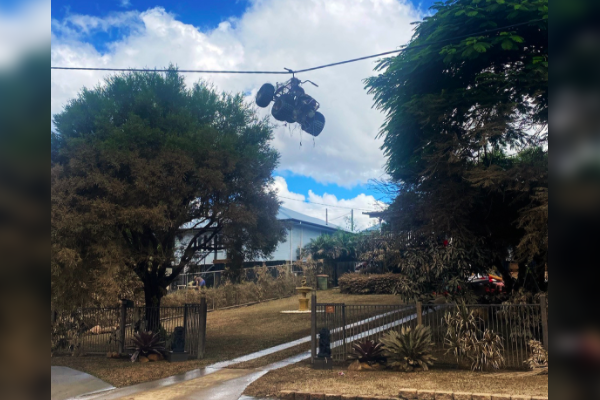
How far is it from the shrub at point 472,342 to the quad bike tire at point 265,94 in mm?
6534

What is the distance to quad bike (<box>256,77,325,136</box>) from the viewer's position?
36.2 ft

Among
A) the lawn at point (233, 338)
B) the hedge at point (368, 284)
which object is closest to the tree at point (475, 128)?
the lawn at point (233, 338)

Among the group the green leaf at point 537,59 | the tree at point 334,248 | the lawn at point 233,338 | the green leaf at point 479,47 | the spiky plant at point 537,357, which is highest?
the green leaf at point 479,47

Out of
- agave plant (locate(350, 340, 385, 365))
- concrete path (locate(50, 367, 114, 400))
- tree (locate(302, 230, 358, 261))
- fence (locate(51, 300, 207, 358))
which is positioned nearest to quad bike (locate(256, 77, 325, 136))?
agave plant (locate(350, 340, 385, 365))

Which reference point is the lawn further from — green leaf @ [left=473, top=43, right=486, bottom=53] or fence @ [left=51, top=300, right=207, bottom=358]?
green leaf @ [left=473, top=43, right=486, bottom=53]

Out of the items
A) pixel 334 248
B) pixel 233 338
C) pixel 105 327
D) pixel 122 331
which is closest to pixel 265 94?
pixel 122 331

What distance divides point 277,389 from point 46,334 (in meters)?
8.28

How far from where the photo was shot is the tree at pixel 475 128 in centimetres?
1234

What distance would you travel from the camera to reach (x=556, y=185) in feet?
4.84

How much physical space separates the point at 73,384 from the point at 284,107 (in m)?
7.72

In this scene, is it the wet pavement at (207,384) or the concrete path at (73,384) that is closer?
the wet pavement at (207,384)

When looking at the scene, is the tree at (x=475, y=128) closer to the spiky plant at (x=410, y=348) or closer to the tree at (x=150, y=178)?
the spiky plant at (x=410, y=348)

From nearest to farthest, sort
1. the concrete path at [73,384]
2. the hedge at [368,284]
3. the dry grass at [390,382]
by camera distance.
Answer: the dry grass at [390,382]
the concrete path at [73,384]
the hedge at [368,284]

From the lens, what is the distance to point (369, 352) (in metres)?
11.2
